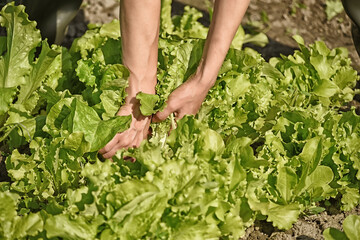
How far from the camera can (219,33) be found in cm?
233

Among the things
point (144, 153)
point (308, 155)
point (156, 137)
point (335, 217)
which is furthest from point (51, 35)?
point (335, 217)

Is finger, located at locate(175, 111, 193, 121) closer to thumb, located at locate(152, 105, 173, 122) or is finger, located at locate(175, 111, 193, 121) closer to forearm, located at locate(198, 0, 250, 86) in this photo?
thumb, located at locate(152, 105, 173, 122)

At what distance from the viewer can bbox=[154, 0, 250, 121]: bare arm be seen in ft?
7.59

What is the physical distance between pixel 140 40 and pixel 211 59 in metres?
0.36

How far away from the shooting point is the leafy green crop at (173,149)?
76.2 inches

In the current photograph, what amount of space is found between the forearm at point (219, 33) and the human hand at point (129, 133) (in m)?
0.33

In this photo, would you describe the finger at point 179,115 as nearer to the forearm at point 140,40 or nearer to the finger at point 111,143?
the forearm at point 140,40

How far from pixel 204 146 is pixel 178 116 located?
285 mm

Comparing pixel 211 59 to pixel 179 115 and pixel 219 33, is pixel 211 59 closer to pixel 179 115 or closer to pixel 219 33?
pixel 219 33

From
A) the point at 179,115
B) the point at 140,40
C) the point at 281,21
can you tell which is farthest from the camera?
the point at 281,21

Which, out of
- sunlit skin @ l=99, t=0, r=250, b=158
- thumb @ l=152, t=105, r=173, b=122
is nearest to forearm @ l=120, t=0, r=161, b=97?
sunlit skin @ l=99, t=0, r=250, b=158

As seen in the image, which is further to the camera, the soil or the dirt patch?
the dirt patch

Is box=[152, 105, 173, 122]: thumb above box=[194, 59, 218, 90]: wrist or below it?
below

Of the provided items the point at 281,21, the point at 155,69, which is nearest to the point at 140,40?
the point at 155,69
